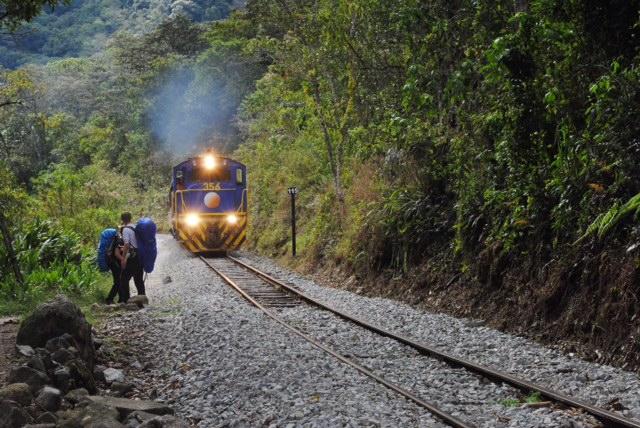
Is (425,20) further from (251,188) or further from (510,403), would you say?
(251,188)

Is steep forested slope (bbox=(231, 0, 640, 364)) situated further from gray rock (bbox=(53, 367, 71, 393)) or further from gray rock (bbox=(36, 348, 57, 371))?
gray rock (bbox=(36, 348, 57, 371))

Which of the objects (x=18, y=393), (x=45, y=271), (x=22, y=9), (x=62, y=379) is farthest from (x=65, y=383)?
(x=45, y=271)

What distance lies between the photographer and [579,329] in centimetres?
747

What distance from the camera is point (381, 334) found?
28.6ft

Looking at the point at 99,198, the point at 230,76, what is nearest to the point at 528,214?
the point at 99,198

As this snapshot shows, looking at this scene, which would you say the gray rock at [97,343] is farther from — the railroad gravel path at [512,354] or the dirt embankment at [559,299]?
the dirt embankment at [559,299]

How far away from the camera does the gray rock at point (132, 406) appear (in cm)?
527

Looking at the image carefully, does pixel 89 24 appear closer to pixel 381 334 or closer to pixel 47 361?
pixel 381 334

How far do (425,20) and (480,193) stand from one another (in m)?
3.38

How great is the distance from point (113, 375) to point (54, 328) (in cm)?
94

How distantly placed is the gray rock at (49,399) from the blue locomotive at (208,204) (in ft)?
53.5

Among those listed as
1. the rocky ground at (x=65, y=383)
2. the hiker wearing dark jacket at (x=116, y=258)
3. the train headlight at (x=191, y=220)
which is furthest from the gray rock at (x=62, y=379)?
the train headlight at (x=191, y=220)

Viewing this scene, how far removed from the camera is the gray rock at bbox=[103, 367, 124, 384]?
6.75m

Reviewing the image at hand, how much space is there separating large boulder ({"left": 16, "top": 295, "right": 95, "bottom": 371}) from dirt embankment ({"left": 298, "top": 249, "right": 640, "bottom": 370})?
5231 mm
